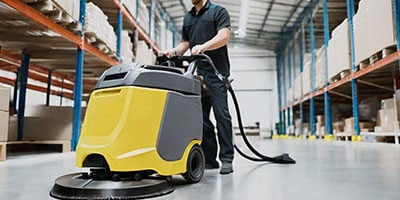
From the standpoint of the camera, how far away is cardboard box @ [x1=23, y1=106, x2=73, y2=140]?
5.08 m

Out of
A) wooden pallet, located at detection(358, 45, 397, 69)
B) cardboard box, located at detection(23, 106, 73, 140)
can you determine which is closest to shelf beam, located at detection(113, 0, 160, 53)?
cardboard box, located at detection(23, 106, 73, 140)

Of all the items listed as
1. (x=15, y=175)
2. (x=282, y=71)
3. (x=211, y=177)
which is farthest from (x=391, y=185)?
(x=282, y=71)

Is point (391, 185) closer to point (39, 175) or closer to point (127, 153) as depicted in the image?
point (127, 153)

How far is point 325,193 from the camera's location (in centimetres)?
157

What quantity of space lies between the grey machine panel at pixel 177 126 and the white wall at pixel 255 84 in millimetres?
16836

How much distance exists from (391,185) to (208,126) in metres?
1.39

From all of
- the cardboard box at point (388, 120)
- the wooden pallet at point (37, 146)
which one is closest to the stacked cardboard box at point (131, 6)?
the wooden pallet at point (37, 146)

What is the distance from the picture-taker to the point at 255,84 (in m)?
19.4

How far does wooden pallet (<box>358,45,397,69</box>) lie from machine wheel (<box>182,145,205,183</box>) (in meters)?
4.68

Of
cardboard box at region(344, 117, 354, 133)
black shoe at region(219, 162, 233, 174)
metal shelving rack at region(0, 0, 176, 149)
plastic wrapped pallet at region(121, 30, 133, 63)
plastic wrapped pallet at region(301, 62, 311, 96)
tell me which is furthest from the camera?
plastic wrapped pallet at region(301, 62, 311, 96)

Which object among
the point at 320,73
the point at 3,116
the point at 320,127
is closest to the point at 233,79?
the point at 3,116

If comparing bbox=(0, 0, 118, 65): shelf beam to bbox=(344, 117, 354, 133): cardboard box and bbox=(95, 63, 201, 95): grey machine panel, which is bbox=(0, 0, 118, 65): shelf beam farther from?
bbox=(344, 117, 354, 133): cardboard box

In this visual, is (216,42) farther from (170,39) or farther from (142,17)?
(170,39)

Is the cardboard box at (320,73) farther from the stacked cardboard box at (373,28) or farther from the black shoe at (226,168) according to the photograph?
the black shoe at (226,168)
